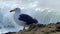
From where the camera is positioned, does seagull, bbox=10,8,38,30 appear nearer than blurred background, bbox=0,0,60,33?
Yes

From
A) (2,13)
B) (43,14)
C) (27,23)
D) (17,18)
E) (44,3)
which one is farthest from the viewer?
(44,3)

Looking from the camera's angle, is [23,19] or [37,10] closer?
[23,19]

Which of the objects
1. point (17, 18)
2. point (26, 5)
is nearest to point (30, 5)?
point (26, 5)

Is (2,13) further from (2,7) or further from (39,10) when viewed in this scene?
(39,10)

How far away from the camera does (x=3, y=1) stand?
6.46m

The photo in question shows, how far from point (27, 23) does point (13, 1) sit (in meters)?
2.59

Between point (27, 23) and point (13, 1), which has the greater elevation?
point (13, 1)

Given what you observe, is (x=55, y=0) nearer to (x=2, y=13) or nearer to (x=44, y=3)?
(x=44, y=3)

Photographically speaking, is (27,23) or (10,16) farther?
(10,16)

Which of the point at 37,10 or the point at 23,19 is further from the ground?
the point at 37,10

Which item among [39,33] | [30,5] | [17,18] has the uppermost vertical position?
[30,5]

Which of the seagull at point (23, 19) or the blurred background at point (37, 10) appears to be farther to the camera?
the blurred background at point (37, 10)

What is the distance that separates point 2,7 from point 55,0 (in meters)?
1.88

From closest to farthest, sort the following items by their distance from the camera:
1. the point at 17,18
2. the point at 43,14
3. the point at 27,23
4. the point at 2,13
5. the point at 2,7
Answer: the point at 27,23
the point at 17,18
the point at 43,14
the point at 2,13
the point at 2,7
